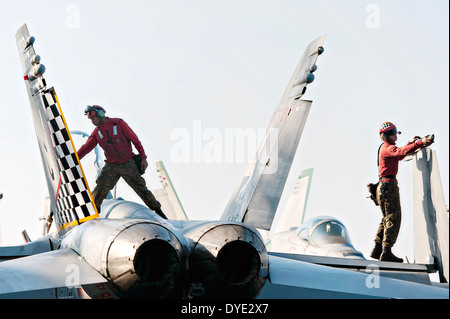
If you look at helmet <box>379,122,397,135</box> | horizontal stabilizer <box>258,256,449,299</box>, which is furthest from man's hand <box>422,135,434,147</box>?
horizontal stabilizer <box>258,256,449,299</box>

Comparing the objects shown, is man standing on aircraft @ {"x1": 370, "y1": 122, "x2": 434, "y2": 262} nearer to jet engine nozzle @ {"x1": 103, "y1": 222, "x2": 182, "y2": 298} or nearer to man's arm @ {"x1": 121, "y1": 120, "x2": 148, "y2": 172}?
man's arm @ {"x1": 121, "y1": 120, "x2": 148, "y2": 172}

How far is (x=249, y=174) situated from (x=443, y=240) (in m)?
2.38

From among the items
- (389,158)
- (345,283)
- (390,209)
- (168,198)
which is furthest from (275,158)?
(168,198)

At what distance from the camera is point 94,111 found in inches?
293

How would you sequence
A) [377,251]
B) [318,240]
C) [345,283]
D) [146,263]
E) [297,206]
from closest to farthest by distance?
1. [146,263]
2. [345,283]
3. [377,251]
4. [318,240]
5. [297,206]

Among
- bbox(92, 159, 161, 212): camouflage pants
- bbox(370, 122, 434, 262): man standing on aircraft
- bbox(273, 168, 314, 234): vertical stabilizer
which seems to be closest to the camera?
bbox(370, 122, 434, 262): man standing on aircraft

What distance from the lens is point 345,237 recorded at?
10.8m

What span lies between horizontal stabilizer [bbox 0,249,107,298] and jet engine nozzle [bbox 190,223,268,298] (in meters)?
0.76

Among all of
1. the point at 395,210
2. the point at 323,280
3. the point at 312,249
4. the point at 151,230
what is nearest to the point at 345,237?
the point at 312,249

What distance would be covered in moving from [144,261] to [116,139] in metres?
3.26

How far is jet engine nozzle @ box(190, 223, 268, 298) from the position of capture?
14.7ft

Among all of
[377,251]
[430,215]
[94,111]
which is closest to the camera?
[430,215]

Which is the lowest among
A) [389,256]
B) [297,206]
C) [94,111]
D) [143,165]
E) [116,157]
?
[297,206]

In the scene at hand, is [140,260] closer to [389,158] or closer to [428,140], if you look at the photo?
[428,140]
